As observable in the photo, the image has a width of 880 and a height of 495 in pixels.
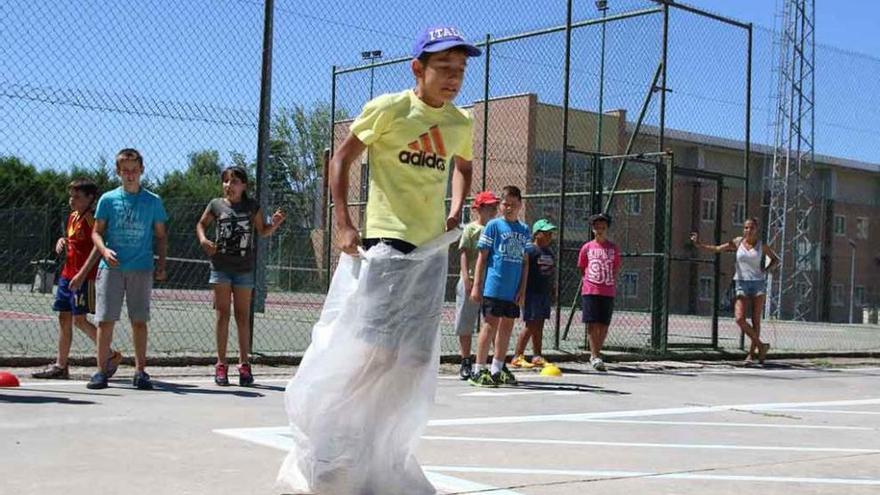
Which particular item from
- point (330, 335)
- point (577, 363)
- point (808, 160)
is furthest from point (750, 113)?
point (808, 160)

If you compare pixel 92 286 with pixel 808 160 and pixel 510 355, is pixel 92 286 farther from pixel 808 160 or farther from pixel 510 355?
pixel 808 160

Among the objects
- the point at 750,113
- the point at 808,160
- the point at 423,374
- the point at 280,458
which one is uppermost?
the point at 808,160

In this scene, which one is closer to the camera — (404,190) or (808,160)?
(404,190)

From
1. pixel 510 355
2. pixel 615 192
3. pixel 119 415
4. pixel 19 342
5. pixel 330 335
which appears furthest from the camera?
pixel 615 192

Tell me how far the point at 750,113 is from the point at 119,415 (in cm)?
1100

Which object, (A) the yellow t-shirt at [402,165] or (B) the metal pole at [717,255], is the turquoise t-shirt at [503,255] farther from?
(B) the metal pole at [717,255]

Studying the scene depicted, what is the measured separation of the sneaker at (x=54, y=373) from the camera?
8.20m

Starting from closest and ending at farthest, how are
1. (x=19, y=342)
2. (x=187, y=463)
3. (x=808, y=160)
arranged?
1. (x=187, y=463)
2. (x=19, y=342)
3. (x=808, y=160)

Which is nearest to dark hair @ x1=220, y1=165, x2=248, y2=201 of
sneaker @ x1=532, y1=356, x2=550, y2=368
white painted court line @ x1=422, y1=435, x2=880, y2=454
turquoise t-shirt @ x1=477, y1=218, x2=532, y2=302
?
turquoise t-shirt @ x1=477, y1=218, x2=532, y2=302

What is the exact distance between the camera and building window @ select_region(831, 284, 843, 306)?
46.2 metres

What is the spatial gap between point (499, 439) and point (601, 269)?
5.62m

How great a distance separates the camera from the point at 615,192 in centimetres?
1406

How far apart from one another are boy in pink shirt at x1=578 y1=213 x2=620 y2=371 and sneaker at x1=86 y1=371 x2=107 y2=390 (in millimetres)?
5565

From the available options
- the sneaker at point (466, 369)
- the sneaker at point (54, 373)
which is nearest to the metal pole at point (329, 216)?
the sneaker at point (466, 369)
